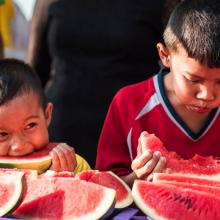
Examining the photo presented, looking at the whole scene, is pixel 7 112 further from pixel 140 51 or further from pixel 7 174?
pixel 140 51

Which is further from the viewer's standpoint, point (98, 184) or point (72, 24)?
point (72, 24)

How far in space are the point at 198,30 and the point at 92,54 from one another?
3.49 feet

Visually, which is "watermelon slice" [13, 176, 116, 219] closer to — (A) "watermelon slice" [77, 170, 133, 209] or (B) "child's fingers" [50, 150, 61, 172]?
(A) "watermelon slice" [77, 170, 133, 209]

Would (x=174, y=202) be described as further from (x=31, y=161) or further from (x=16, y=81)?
(x=16, y=81)

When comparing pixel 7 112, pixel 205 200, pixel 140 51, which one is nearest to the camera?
pixel 205 200

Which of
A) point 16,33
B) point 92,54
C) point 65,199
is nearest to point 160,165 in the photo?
point 65,199

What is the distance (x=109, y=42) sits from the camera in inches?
119

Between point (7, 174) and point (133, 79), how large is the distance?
49.0 inches

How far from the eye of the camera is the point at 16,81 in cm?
233

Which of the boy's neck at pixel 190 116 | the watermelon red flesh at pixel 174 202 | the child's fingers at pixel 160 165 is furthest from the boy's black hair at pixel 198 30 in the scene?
the watermelon red flesh at pixel 174 202

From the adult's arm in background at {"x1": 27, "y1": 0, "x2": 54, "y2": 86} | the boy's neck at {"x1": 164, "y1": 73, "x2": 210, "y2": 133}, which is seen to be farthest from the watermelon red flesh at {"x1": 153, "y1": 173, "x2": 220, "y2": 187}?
the adult's arm in background at {"x1": 27, "y1": 0, "x2": 54, "y2": 86}

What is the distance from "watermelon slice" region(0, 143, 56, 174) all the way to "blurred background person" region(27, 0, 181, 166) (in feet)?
2.82

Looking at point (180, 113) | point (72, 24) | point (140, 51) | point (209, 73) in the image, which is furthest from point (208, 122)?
point (72, 24)

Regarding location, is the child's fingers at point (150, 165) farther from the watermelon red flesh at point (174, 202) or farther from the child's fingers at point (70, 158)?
the child's fingers at point (70, 158)
